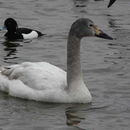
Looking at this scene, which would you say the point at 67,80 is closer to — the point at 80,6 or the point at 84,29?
the point at 84,29

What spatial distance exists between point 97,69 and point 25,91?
2.63 m

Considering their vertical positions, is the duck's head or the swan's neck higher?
the swan's neck

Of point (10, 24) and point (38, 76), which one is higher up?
point (38, 76)

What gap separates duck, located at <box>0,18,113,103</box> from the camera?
1306 cm

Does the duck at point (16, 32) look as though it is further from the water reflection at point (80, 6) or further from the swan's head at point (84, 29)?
the swan's head at point (84, 29)

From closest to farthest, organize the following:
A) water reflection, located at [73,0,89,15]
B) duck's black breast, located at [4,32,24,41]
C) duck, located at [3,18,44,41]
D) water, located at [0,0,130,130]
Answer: water, located at [0,0,130,130], duck, located at [3,18,44,41], duck's black breast, located at [4,32,24,41], water reflection, located at [73,0,89,15]

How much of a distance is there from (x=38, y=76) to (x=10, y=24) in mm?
7026

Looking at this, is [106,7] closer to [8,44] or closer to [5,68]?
[8,44]

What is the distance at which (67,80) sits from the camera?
13141 mm

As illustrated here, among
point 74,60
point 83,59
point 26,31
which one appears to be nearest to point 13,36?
point 26,31

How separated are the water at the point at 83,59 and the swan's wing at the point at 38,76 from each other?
34cm

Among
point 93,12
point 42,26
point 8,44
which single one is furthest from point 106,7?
point 8,44

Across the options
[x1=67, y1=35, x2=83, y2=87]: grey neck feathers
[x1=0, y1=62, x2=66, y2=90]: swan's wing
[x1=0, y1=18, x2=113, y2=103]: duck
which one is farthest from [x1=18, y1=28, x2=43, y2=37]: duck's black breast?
[x1=67, y1=35, x2=83, y2=87]: grey neck feathers

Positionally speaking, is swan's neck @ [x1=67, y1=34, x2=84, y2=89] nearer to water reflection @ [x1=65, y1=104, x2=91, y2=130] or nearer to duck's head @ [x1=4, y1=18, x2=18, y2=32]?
water reflection @ [x1=65, y1=104, x2=91, y2=130]
